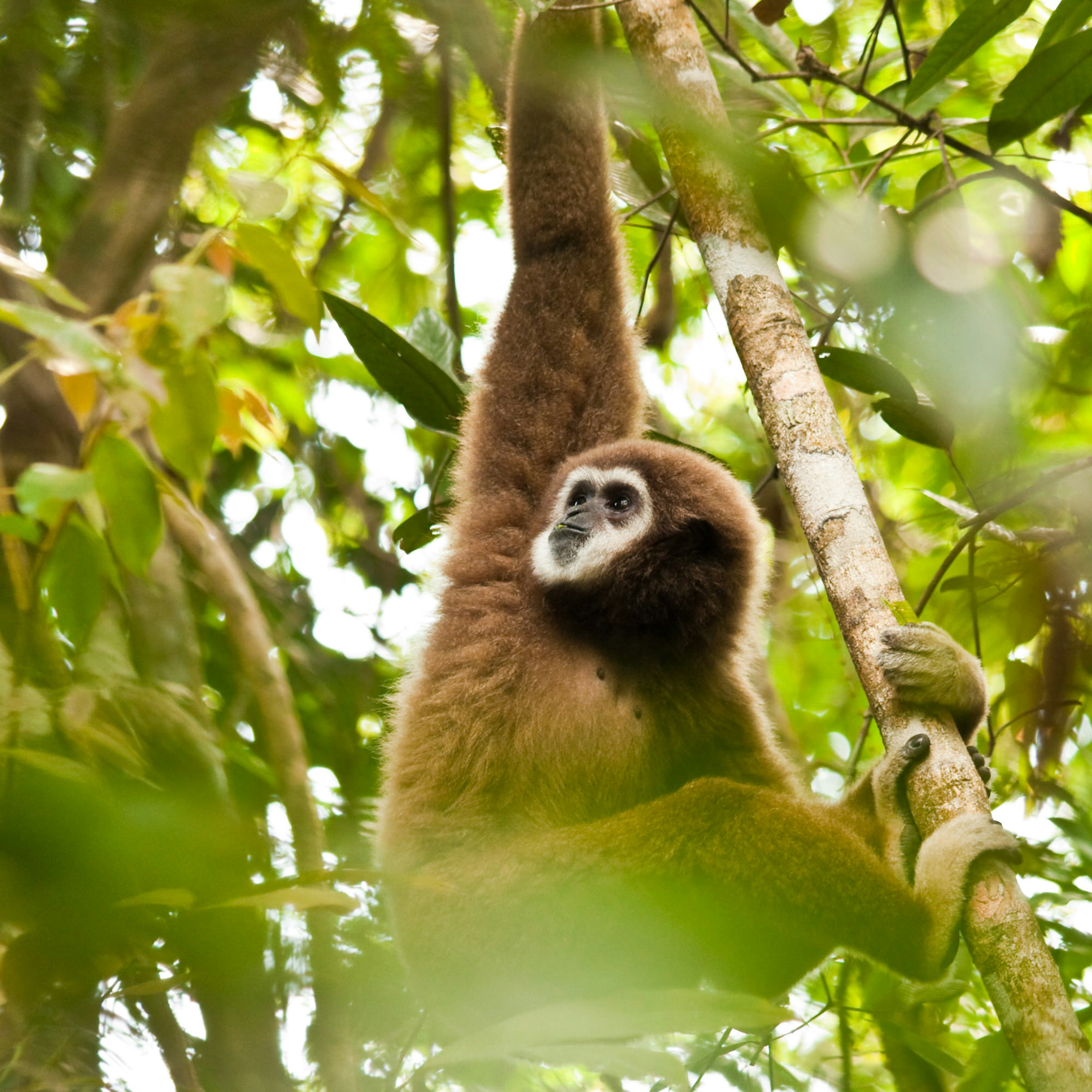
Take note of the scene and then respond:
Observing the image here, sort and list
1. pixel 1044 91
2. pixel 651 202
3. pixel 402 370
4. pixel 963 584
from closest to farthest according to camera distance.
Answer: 1. pixel 1044 91
2. pixel 963 584
3. pixel 402 370
4. pixel 651 202

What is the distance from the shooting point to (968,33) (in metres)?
3.44

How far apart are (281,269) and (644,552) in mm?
2033

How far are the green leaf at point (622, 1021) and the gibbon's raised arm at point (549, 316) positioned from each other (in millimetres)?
2560

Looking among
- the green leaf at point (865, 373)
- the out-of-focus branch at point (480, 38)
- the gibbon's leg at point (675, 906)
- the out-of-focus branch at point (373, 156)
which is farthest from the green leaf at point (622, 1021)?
the out-of-focus branch at point (373, 156)

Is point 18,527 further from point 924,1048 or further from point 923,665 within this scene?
point 924,1048

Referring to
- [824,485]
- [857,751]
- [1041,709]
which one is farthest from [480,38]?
[1041,709]

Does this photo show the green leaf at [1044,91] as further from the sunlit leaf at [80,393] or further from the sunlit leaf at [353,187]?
the sunlit leaf at [80,393]

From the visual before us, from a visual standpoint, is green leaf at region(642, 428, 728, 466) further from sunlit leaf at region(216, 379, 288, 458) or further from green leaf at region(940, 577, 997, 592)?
sunlit leaf at region(216, 379, 288, 458)

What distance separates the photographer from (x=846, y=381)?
398 cm

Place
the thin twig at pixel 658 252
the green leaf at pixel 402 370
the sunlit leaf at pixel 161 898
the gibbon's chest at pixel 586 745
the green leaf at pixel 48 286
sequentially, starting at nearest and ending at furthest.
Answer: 1. the sunlit leaf at pixel 161 898
2. the green leaf at pixel 48 286
3. the gibbon's chest at pixel 586 745
4. the green leaf at pixel 402 370
5. the thin twig at pixel 658 252

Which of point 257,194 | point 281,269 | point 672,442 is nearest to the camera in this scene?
point 257,194

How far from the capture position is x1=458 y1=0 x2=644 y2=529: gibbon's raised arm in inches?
175

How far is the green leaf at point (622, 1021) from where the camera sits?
1863mm

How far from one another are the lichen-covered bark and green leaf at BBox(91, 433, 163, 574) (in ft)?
5.63
